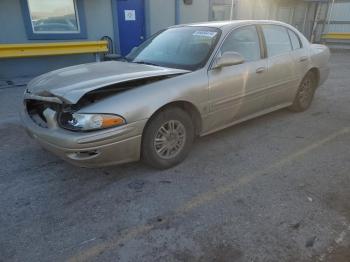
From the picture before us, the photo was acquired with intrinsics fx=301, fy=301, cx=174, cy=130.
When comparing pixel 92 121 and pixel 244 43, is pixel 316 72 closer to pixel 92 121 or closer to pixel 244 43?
pixel 244 43

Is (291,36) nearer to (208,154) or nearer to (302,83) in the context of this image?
(302,83)

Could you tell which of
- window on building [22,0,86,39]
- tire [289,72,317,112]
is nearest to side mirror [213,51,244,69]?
tire [289,72,317,112]

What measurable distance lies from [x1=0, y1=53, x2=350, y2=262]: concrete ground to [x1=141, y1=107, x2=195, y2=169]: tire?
14 cm

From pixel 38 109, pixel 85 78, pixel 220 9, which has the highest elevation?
pixel 220 9

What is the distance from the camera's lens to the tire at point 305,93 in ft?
17.2

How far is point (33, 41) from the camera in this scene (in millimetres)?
7969

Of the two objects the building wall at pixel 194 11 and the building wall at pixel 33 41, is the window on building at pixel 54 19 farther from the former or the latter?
the building wall at pixel 194 11

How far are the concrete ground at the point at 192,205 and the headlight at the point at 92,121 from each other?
0.71 m

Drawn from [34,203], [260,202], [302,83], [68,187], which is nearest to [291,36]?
[302,83]

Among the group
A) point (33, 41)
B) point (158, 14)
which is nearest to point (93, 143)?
point (33, 41)

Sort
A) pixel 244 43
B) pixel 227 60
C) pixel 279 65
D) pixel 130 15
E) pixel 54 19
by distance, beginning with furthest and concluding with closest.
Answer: pixel 130 15
pixel 54 19
pixel 279 65
pixel 244 43
pixel 227 60

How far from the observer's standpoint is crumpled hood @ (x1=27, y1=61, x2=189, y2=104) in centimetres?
293

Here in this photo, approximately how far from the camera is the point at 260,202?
2861 millimetres

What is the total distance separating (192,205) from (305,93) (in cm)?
359
